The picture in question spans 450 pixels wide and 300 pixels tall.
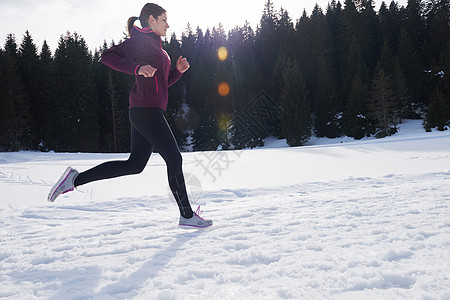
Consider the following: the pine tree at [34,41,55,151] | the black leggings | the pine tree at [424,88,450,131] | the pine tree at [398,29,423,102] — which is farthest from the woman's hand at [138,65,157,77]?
the pine tree at [398,29,423,102]

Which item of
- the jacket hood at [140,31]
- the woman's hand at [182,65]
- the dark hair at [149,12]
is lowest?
the woman's hand at [182,65]

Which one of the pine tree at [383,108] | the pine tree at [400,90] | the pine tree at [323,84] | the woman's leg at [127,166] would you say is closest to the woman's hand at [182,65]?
the woman's leg at [127,166]

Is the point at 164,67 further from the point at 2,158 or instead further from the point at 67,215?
the point at 2,158

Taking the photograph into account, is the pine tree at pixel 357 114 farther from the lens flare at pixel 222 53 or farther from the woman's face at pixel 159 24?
the woman's face at pixel 159 24

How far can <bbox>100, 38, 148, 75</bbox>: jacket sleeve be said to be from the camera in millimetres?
2148

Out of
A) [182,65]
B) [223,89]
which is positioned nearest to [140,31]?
[182,65]

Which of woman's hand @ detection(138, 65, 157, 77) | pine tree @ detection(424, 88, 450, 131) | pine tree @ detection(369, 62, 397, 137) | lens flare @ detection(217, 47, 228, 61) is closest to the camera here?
woman's hand @ detection(138, 65, 157, 77)

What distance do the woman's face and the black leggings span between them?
677mm

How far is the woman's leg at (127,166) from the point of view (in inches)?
93.3

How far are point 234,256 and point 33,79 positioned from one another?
3482 centimetres

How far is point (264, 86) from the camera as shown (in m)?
35.2

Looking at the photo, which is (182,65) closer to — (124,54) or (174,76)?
(174,76)

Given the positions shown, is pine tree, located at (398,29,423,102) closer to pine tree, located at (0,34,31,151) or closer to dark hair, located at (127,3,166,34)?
dark hair, located at (127,3,166,34)

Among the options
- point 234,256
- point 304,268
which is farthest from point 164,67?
point 304,268
